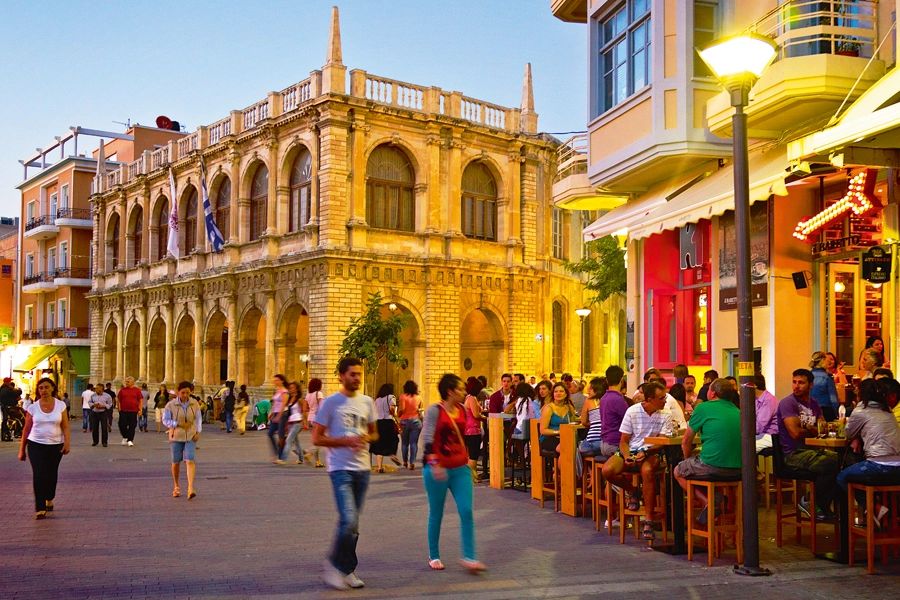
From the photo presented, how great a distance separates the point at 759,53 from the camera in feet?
26.5

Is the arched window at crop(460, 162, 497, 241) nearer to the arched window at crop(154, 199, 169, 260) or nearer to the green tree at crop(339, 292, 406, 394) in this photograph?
the green tree at crop(339, 292, 406, 394)

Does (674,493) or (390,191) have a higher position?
(390,191)

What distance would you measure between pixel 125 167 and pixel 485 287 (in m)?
22.5

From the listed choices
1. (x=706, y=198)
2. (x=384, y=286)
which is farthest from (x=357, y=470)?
(x=384, y=286)

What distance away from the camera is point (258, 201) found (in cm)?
3756

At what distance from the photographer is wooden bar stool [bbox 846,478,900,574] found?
807 cm

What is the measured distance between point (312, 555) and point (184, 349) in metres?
35.9

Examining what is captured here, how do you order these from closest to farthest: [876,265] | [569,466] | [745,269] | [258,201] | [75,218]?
[745,269] → [569,466] → [876,265] → [258,201] → [75,218]

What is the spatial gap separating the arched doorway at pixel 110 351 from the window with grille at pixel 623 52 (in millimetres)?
38893

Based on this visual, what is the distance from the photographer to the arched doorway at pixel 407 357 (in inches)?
1344

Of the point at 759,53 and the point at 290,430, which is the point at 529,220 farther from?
the point at 759,53

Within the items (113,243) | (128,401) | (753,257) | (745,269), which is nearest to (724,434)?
(745,269)

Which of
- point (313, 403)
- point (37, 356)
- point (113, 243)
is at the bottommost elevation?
point (313, 403)

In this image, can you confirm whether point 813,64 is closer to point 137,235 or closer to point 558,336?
point 558,336
